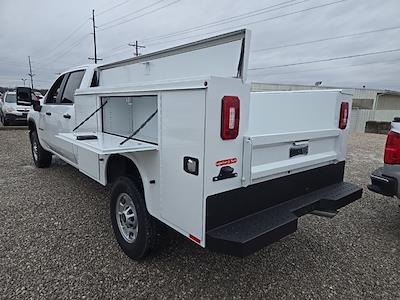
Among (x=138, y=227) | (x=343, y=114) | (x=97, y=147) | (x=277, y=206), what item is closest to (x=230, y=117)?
(x=277, y=206)

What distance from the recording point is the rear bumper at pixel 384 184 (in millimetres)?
3191

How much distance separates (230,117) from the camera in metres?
2.06

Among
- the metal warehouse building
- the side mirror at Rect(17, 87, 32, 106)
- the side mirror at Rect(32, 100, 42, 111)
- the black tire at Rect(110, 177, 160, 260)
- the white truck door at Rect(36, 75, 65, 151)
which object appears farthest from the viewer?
the metal warehouse building

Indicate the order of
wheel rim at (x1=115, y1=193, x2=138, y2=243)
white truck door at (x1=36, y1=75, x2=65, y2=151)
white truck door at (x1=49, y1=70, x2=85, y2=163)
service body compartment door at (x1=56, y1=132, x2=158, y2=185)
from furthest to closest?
1. white truck door at (x1=36, y1=75, x2=65, y2=151)
2. white truck door at (x1=49, y1=70, x2=85, y2=163)
3. wheel rim at (x1=115, y1=193, x2=138, y2=243)
4. service body compartment door at (x1=56, y1=132, x2=158, y2=185)

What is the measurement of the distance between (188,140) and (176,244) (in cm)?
152

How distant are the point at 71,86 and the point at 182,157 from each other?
131 inches

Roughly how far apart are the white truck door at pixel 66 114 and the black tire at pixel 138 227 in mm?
1692

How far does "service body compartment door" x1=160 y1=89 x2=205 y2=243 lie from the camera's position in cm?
202

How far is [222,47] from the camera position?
2.40m

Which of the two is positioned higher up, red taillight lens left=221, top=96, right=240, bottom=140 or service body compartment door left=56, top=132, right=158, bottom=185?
red taillight lens left=221, top=96, right=240, bottom=140

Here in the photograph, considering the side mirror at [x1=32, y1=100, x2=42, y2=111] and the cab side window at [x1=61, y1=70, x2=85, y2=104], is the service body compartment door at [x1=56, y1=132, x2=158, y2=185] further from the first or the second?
the side mirror at [x1=32, y1=100, x2=42, y2=111]

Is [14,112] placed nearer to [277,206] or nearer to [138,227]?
[138,227]

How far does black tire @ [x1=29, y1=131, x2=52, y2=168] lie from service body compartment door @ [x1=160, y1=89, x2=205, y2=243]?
4830 millimetres

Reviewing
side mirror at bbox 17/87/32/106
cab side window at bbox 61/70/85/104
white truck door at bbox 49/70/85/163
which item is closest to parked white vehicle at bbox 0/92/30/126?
side mirror at bbox 17/87/32/106
